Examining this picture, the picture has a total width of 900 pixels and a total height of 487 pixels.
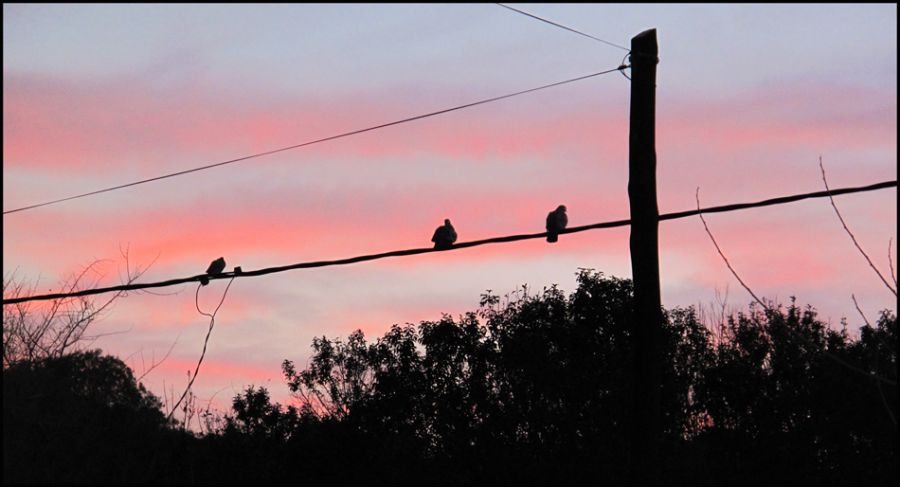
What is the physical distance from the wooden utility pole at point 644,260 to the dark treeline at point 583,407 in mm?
19497

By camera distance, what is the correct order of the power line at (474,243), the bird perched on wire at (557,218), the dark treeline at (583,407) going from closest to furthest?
the power line at (474,243) → the bird perched on wire at (557,218) → the dark treeline at (583,407)

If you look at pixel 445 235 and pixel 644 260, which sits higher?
pixel 445 235

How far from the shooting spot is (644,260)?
12.9 metres

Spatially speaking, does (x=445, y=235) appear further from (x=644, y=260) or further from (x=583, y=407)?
(x=583, y=407)

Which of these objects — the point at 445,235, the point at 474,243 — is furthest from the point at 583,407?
the point at 474,243

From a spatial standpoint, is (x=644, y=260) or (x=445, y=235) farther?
(x=445, y=235)

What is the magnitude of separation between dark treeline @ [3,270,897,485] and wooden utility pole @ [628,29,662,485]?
64.0ft

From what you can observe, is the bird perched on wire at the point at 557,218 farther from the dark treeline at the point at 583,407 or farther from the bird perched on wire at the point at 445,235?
the dark treeline at the point at 583,407

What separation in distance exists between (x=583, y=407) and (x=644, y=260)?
29.2 metres

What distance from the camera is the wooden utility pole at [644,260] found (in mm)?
12547

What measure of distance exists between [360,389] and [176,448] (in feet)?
122

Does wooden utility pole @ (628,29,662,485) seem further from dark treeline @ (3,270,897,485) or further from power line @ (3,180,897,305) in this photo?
dark treeline @ (3,270,897,485)

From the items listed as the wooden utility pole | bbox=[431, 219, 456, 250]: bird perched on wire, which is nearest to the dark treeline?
bbox=[431, 219, 456, 250]: bird perched on wire

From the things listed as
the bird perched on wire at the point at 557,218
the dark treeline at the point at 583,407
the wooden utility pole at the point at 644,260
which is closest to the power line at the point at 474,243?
the wooden utility pole at the point at 644,260
